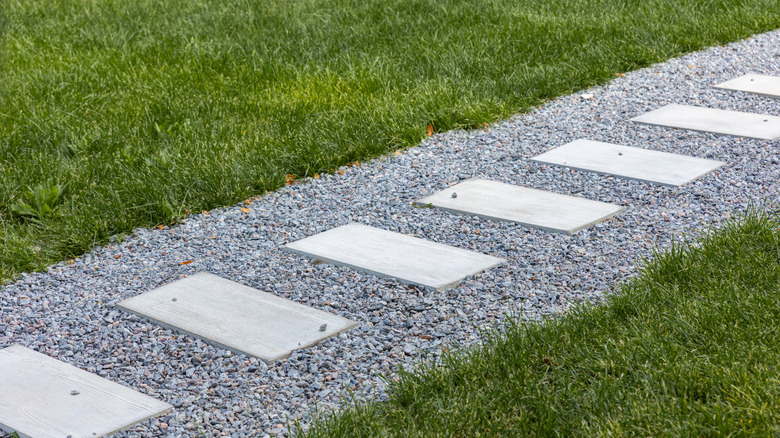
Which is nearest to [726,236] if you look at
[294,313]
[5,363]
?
[294,313]

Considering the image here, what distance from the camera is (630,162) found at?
13.7ft

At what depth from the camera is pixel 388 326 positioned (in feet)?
9.13

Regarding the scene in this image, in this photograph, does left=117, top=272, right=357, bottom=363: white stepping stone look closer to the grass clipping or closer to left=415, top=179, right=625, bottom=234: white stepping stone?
the grass clipping

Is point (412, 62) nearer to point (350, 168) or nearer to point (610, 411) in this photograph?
point (350, 168)

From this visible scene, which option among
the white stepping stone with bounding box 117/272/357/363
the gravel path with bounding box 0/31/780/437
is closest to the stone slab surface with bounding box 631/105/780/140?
the gravel path with bounding box 0/31/780/437

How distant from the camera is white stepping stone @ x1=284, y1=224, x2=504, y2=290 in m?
3.08

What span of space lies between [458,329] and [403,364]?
0.26 meters

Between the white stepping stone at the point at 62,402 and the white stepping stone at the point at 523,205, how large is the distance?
171cm

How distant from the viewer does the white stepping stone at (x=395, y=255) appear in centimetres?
308

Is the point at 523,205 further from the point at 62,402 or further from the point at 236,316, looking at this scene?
the point at 62,402

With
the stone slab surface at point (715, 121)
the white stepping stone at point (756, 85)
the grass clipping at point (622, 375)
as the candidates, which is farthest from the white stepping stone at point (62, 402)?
the white stepping stone at point (756, 85)

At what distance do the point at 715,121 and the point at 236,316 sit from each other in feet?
10.2

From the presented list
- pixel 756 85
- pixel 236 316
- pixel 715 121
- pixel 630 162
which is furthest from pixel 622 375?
pixel 756 85

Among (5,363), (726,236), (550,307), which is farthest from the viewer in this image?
(726,236)
